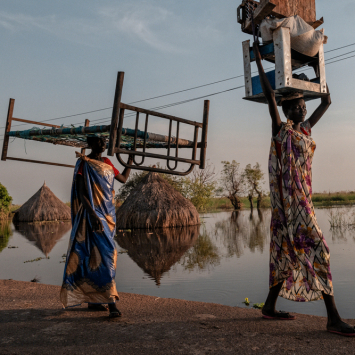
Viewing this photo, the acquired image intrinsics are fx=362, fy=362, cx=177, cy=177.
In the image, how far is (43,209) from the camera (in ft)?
60.6

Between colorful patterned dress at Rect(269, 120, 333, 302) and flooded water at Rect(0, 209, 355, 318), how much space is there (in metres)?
1.16

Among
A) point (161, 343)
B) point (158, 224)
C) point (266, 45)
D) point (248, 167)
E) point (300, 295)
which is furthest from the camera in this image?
point (248, 167)

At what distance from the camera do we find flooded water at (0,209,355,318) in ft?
14.1

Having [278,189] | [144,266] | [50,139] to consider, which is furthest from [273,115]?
[144,266]

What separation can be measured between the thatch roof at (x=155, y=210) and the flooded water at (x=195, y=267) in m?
3.01

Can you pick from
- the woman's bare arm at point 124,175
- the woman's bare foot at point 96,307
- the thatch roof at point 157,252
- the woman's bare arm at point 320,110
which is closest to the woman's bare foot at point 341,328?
the woman's bare arm at point 320,110

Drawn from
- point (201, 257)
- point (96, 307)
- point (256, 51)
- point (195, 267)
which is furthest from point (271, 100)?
point (201, 257)

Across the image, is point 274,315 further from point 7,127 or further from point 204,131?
point 7,127

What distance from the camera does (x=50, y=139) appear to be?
16.3ft

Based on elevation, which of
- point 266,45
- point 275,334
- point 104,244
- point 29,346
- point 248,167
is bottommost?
point 29,346

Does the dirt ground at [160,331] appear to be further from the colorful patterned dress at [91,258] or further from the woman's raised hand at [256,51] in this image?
the woman's raised hand at [256,51]

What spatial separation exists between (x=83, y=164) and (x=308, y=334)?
226cm

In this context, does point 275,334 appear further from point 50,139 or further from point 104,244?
→ point 50,139

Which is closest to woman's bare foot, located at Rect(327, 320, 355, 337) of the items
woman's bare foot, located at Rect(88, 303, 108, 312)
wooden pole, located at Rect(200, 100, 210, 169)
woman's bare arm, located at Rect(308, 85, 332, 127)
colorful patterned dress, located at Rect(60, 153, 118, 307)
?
woman's bare arm, located at Rect(308, 85, 332, 127)
